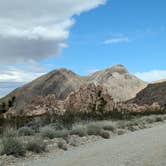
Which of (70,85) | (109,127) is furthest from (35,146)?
(70,85)

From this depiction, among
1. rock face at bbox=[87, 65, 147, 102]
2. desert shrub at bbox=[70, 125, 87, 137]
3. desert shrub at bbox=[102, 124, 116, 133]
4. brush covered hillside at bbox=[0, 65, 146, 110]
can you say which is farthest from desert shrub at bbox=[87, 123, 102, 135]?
rock face at bbox=[87, 65, 147, 102]

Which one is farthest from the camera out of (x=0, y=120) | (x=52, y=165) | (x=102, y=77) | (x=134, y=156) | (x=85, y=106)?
(x=102, y=77)

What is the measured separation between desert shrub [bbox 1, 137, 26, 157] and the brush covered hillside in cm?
9974

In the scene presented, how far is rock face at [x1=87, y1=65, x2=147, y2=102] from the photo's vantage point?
14590cm

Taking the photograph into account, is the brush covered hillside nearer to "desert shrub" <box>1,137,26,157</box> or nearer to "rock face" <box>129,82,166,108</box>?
"rock face" <box>129,82,166,108</box>

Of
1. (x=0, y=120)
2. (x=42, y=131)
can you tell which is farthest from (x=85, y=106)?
(x=42, y=131)

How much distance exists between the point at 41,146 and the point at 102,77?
142 m

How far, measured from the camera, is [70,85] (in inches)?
5162

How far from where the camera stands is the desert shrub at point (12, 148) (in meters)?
16.5

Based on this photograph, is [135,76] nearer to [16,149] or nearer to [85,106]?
[85,106]

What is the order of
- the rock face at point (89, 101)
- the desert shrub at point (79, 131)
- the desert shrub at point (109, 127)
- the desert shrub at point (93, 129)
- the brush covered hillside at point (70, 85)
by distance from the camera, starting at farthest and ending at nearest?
1. the brush covered hillside at point (70, 85)
2. the rock face at point (89, 101)
3. the desert shrub at point (109, 127)
4. the desert shrub at point (93, 129)
5. the desert shrub at point (79, 131)

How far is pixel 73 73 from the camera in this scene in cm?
14150

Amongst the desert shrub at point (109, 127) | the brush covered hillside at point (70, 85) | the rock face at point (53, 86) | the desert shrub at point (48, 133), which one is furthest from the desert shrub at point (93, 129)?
the rock face at point (53, 86)

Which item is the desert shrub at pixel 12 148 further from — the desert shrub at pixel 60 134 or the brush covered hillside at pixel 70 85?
the brush covered hillside at pixel 70 85
